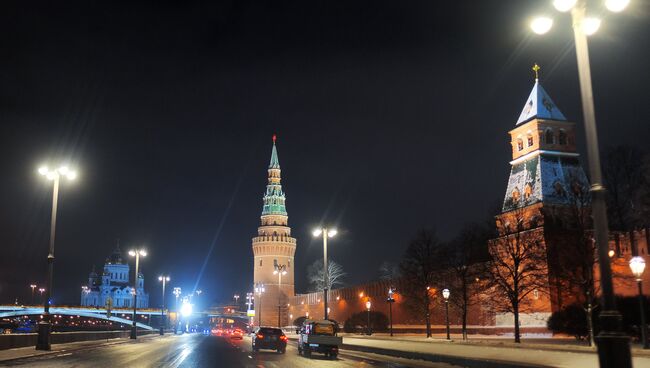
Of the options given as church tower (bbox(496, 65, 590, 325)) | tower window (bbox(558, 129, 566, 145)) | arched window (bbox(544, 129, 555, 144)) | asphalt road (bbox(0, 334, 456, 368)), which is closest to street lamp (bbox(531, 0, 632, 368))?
asphalt road (bbox(0, 334, 456, 368))

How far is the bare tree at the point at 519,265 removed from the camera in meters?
49.6

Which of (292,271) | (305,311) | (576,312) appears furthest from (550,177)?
(292,271)

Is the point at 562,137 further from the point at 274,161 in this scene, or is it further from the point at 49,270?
the point at 274,161

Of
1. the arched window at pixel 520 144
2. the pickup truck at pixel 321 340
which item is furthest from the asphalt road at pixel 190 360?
the arched window at pixel 520 144

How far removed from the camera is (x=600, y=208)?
11.7 m

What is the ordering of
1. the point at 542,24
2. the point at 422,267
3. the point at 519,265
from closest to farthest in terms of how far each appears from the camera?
the point at 542,24 < the point at 519,265 < the point at 422,267

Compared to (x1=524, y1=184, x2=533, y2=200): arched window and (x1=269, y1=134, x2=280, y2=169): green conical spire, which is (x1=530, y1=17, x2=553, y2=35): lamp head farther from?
(x1=269, y1=134, x2=280, y2=169): green conical spire

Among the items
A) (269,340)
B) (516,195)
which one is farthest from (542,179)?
(269,340)

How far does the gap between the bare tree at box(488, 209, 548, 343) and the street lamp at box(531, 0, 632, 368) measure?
36.1m

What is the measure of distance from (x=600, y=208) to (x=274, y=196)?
143m

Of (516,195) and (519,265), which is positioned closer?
(519,265)

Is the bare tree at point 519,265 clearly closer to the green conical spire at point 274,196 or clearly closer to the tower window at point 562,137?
the tower window at point 562,137

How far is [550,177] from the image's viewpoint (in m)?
63.0

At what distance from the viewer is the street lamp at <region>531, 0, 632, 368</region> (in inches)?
420
